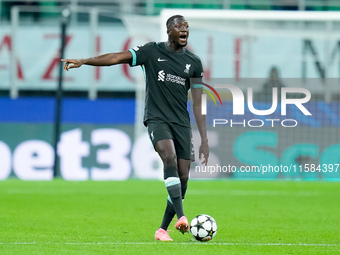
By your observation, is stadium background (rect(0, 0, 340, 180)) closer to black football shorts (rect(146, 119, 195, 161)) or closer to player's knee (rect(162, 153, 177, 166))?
black football shorts (rect(146, 119, 195, 161))

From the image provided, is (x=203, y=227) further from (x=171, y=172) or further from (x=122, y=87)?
(x=122, y=87)

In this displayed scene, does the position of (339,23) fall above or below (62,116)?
above

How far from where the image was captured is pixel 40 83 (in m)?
20.0

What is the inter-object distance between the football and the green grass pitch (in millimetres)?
95

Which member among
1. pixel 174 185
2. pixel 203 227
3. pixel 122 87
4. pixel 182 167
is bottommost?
pixel 203 227

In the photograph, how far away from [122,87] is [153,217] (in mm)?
10337

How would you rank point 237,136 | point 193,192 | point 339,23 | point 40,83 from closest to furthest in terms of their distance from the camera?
point 193,192, point 237,136, point 339,23, point 40,83

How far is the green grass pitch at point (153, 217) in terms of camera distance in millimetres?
6777

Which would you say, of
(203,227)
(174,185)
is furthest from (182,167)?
(203,227)

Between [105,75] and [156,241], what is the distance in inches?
522

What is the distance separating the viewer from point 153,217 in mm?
10016

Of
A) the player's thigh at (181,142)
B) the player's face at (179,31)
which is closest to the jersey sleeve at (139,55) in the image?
the player's face at (179,31)

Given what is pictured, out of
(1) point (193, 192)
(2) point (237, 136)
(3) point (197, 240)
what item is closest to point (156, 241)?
(3) point (197, 240)

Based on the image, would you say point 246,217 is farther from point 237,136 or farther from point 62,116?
point 62,116
